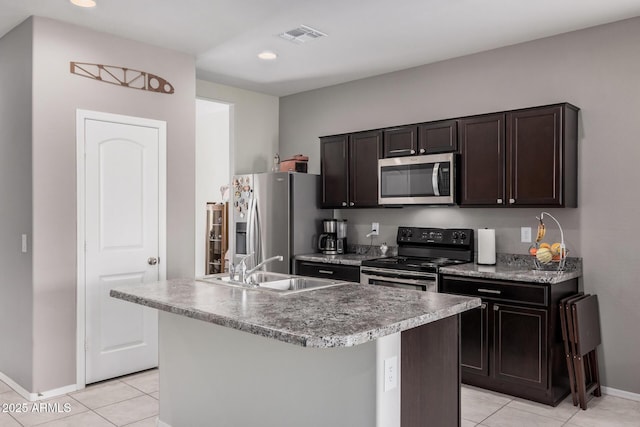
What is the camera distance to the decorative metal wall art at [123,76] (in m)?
3.75

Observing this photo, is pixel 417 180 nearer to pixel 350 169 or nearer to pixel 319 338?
pixel 350 169

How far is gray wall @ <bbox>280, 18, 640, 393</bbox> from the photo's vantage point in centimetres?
357

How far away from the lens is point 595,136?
12.2 ft

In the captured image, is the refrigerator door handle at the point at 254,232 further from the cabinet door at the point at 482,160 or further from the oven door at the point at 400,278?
the cabinet door at the point at 482,160

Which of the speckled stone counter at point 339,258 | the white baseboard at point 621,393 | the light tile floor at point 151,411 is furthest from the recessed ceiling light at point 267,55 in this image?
the white baseboard at point 621,393

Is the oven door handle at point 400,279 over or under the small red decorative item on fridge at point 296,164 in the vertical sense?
under

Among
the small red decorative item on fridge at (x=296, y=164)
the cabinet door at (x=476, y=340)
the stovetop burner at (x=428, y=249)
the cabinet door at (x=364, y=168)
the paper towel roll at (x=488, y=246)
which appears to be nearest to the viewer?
the cabinet door at (x=476, y=340)

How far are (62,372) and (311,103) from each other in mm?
3617

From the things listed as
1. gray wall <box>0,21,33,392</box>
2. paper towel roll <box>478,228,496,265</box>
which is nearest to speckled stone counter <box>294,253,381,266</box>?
paper towel roll <box>478,228,496,265</box>

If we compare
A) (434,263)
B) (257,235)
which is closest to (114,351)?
(257,235)

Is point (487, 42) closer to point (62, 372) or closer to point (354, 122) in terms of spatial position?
point (354, 122)

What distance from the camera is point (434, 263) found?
13.3 ft

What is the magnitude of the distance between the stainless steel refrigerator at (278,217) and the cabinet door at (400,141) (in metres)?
0.94

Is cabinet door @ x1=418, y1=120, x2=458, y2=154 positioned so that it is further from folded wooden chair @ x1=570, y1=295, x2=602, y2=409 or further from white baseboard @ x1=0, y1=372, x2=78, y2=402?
white baseboard @ x1=0, y1=372, x2=78, y2=402
